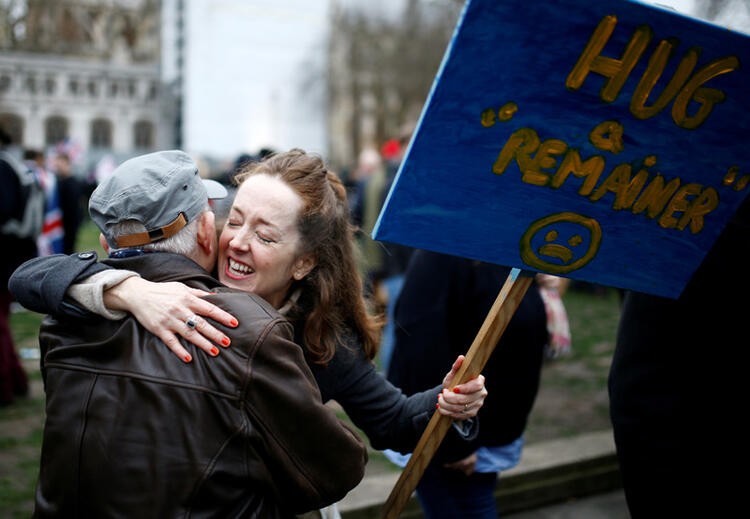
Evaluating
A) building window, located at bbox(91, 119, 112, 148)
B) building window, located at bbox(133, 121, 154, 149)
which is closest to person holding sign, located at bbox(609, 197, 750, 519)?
building window, located at bbox(91, 119, 112, 148)

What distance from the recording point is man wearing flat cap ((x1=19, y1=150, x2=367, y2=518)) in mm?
1473

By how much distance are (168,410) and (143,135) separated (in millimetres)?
46614

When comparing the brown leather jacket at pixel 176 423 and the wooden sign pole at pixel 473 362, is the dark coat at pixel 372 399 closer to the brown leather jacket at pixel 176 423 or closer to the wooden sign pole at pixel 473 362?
the wooden sign pole at pixel 473 362

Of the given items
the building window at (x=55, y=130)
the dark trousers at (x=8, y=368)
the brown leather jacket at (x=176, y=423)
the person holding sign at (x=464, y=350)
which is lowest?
the building window at (x=55, y=130)

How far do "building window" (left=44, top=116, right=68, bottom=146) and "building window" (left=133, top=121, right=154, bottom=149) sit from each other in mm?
5631

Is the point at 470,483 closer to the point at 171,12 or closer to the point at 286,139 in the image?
the point at 171,12

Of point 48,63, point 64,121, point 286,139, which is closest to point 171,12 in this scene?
point 48,63

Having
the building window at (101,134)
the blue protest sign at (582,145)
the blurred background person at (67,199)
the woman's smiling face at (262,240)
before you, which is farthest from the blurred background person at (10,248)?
the building window at (101,134)

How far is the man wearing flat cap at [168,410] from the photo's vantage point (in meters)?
1.47

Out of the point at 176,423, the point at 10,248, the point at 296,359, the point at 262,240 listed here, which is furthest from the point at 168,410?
the point at 10,248

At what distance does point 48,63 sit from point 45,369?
66.7 feet

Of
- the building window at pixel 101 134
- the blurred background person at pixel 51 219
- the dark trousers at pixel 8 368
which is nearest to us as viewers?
the dark trousers at pixel 8 368

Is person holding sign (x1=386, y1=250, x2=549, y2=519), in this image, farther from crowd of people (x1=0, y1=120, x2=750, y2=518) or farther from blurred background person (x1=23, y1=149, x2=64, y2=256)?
blurred background person (x1=23, y1=149, x2=64, y2=256)

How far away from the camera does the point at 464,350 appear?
2674 millimetres
